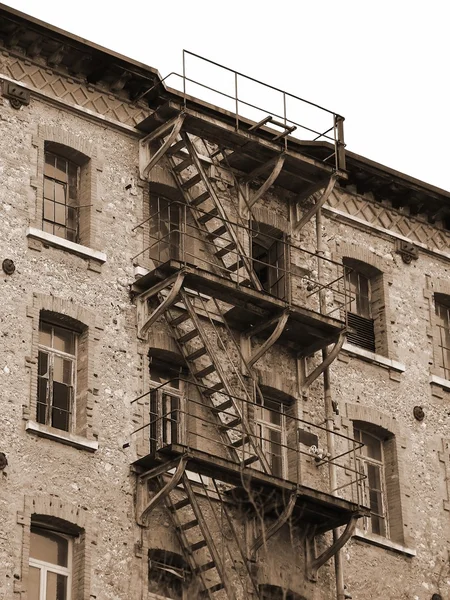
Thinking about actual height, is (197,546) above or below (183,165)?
below

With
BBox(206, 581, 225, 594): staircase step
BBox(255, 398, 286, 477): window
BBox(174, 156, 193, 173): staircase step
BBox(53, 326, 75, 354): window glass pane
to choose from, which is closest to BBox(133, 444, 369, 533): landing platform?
BBox(255, 398, 286, 477): window

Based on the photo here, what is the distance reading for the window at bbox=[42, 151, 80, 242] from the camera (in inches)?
1437

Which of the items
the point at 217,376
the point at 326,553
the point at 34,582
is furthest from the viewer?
the point at 217,376

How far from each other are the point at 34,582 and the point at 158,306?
6277mm

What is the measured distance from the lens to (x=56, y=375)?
34.9 m

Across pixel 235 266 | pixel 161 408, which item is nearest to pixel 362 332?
pixel 235 266

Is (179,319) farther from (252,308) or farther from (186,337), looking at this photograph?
(252,308)

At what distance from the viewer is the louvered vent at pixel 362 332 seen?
1583 inches

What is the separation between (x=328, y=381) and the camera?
127 ft

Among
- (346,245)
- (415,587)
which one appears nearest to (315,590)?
(415,587)

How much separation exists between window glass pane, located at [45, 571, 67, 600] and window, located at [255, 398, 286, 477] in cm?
559

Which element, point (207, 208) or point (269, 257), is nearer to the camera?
point (207, 208)

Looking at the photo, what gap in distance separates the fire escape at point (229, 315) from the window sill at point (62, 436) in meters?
1.05

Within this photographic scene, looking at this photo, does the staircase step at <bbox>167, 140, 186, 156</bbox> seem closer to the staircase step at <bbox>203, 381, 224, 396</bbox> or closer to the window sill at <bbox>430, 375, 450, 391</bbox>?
the staircase step at <bbox>203, 381, 224, 396</bbox>
